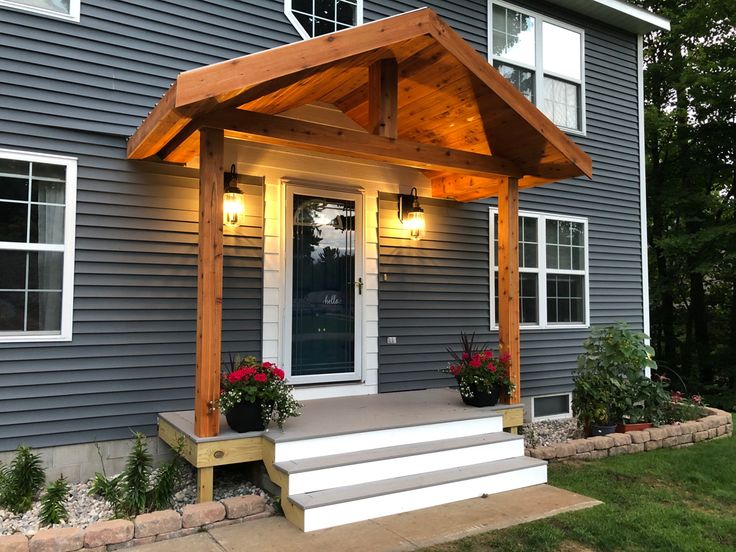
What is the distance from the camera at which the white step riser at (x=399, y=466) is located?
3.43 meters

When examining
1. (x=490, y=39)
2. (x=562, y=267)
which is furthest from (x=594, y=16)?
(x=562, y=267)

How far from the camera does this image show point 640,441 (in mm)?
5172

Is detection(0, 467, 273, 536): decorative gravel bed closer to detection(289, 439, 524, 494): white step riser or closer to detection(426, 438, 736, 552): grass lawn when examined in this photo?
detection(289, 439, 524, 494): white step riser

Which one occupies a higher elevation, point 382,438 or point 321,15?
point 321,15

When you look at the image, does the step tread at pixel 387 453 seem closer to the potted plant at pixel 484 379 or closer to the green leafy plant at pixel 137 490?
the potted plant at pixel 484 379

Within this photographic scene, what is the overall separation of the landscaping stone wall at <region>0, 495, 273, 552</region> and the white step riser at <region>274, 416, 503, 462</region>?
0.37 metres

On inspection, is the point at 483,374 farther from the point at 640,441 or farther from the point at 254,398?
the point at 254,398

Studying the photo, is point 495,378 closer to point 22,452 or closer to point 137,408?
point 137,408

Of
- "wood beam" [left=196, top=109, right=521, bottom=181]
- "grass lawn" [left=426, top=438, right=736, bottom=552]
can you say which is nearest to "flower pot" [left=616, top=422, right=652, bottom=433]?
"grass lawn" [left=426, top=438, right=736, bottom=552]

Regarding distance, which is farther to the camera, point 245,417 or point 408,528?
point 245,417

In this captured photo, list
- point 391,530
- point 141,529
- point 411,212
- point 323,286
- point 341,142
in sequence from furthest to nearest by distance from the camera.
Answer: point 411,212, point 323,286, point 341,142, point 391,530, point 141,529

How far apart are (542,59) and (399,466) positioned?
5.50m

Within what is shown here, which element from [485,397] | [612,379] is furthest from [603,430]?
[485,397]

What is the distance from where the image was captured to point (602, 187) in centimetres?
739
